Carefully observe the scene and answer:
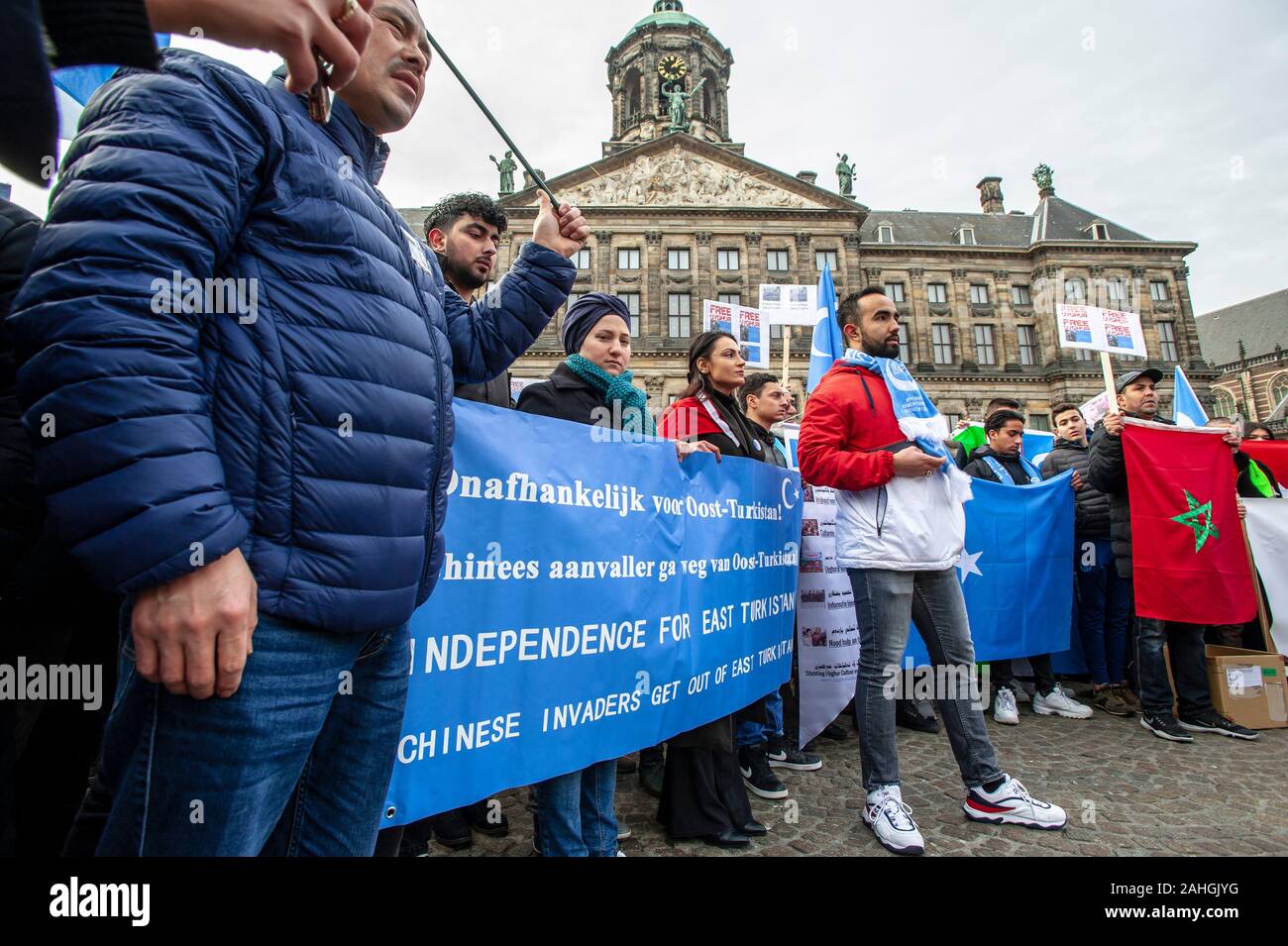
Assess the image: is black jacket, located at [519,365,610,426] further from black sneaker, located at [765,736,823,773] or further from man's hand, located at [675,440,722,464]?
black sneaker, located at [765,736,823,773]

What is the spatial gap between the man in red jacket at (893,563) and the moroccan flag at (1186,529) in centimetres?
256

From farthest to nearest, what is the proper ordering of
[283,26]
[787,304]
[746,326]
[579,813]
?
[746,326], [787,304], [579,813], [283,26]

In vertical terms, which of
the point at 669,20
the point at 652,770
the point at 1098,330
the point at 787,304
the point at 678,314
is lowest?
the point at 652,770

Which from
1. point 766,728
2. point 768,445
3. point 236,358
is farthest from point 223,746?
point 768,445

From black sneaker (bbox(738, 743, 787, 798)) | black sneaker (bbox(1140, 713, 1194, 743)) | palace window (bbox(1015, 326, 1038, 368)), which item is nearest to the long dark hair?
black sneaker (bbox(738, 743, 787, 798))

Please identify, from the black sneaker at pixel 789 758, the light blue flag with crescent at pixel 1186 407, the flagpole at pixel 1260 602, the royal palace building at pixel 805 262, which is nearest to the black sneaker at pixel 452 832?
the black sneaker at pixel 789 758

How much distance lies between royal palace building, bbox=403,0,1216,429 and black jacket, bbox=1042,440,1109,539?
27.6 metres

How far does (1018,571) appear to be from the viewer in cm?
539

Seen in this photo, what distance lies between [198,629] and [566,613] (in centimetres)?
154

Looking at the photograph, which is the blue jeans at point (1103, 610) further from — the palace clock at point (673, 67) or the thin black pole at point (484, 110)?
the palace clock at point (673, 67)

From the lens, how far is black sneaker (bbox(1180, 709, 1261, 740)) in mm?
4414

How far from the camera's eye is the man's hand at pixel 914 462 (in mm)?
3018

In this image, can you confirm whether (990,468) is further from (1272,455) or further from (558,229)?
(558,229)
